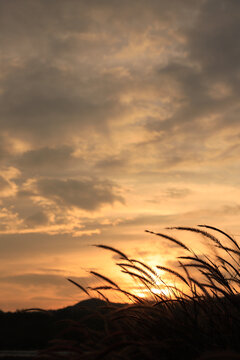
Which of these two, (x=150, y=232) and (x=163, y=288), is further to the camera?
(x=163, y=288)

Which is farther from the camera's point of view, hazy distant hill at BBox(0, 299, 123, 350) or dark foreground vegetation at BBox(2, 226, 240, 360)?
hazy distant hill at BBox(0, 299, 123, 350)

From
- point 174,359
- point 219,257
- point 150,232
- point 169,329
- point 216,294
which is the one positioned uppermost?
point 150,232

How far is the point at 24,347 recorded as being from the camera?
6230 millimetres

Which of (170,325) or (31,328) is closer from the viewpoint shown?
(170,325)

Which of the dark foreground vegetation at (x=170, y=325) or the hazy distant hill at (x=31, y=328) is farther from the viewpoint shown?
the hazy distant hill at (x=31, y=328)

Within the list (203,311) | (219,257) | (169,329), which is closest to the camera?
(169,329)

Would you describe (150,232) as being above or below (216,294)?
above

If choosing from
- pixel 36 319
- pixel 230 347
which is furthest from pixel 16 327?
pixel 230 347

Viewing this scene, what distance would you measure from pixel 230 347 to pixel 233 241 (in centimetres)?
107

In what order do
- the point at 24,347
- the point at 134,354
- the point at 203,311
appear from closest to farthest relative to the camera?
1. the point at 134,354
2. the point at 203,311
3. the point at 24,347

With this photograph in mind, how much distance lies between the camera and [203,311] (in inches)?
148

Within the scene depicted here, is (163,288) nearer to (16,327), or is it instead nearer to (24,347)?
(24,347)

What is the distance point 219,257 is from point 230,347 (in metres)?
1.04

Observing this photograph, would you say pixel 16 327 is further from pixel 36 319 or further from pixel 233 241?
pixel 233 241
